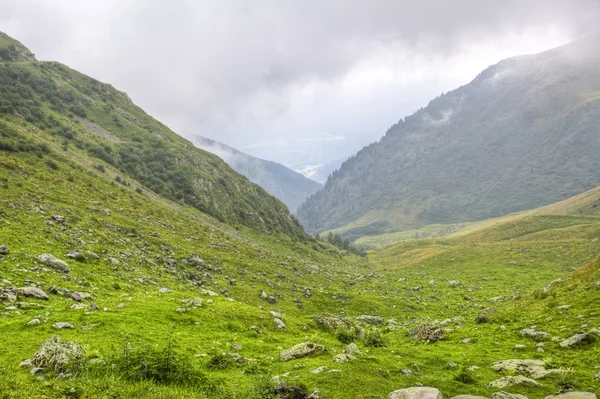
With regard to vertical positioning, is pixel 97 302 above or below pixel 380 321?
above

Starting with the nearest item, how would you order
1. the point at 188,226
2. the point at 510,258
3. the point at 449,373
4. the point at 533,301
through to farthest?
1. the point at 449,373
2. the point at 533,301
3. the point at 188,226
4. the point at 510,258

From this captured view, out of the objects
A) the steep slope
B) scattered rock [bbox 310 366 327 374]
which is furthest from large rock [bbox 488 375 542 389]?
the steep slope

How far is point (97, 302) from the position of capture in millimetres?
18141

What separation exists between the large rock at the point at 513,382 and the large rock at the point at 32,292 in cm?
1926

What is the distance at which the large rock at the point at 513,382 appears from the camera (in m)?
12.4

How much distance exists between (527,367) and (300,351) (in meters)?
9.01

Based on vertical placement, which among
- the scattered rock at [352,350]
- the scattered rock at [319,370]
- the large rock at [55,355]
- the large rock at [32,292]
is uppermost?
the large rock at [32,292]

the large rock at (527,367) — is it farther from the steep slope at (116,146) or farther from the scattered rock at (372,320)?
the steep slope at (116,146)

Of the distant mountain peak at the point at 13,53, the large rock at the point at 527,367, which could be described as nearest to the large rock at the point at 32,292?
the large rock at the point at 527,367

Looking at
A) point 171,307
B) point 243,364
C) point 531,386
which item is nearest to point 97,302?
point 171,307

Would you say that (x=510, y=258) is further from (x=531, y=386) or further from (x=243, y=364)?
(x=243, y=364)

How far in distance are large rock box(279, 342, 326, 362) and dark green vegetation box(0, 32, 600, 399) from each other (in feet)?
0.23

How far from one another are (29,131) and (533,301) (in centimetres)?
7042

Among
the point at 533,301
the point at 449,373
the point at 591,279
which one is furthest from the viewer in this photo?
the point at 533,301
